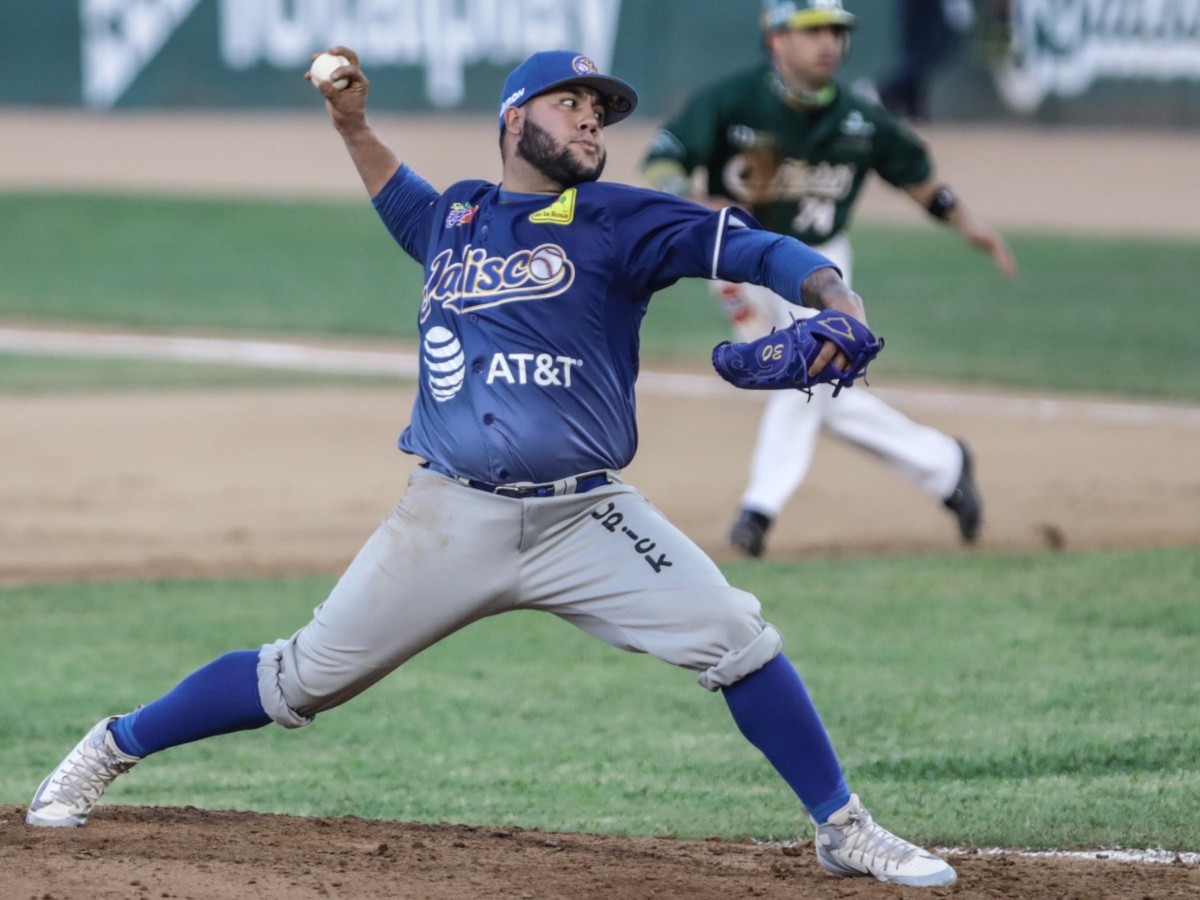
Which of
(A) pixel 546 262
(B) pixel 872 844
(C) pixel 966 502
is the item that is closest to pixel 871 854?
(B) pixel 872 844

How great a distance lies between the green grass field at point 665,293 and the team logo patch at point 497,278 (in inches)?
312

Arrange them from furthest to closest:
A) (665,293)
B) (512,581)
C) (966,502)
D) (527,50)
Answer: (527,50) < (665,293) < (966,502) < (512,581)

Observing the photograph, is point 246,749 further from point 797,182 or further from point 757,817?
point 797,182

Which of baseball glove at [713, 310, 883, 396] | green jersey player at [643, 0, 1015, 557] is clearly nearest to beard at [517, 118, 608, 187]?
baseball glove at [713, 310, 883, 396]

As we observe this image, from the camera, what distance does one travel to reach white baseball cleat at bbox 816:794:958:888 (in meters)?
3.91

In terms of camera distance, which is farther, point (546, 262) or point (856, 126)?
point (856, 126)

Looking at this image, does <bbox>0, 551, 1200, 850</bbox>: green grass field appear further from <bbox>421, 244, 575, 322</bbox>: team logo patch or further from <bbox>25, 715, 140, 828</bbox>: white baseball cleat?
<bbox>421, 244, 575, 322</bbox>: team logo patch

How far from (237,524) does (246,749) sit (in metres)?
3.00

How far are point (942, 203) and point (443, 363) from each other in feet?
13.0

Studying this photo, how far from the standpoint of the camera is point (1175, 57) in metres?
20.5

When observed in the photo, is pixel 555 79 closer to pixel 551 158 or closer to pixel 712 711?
pixel 551 158

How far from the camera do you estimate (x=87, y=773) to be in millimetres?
4305

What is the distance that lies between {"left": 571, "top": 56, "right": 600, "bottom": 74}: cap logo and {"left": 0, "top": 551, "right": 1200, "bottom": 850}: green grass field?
180cm

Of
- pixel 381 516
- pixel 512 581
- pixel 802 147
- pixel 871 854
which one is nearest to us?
pixel 871 854
